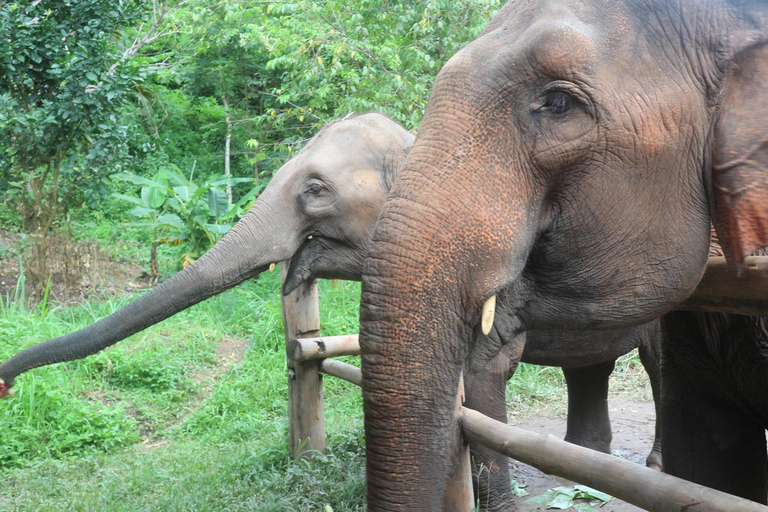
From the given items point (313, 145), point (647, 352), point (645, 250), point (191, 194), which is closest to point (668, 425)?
point (645, 250)

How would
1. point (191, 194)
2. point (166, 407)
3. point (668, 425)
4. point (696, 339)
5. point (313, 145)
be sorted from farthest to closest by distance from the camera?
point (191, 194)
point (166, 407)
point (313, 145)
point (668, 425)
point (696, 339)

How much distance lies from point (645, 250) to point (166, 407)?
6102 millimetres

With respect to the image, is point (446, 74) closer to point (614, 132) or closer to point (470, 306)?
point (614, 132)

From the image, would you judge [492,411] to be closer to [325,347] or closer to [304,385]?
[325,347]

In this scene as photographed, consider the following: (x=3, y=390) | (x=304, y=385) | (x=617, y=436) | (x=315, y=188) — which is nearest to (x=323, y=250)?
(x=315, y=188)

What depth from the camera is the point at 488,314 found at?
68.4 inches

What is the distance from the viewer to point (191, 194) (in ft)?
36.1

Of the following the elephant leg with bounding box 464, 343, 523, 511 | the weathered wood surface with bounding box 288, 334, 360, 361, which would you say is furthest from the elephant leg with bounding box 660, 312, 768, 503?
the weathered wood surface with bounding box 288, 334, 360, 361

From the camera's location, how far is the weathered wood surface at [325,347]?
5219mm

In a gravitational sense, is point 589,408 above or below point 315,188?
below

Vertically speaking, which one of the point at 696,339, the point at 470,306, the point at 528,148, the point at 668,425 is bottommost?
the point at 668,425

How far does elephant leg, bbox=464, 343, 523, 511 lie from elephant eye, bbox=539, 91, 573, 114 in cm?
240

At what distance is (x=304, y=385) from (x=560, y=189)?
12.6 ft

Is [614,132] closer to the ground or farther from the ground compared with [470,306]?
farther from the ground
